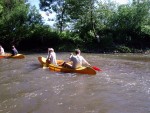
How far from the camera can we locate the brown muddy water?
11.1 meters

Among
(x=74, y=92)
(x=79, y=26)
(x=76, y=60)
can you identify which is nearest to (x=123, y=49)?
(x=79, y=26)

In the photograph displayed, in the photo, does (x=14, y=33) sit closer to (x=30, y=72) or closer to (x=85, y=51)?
(x=85, y=51)

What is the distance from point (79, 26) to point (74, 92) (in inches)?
1158

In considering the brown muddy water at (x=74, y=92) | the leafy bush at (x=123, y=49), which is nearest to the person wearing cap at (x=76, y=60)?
the brown muddy water at (x=74, y=92)

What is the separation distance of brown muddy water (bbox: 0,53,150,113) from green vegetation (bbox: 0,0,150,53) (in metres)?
21.2

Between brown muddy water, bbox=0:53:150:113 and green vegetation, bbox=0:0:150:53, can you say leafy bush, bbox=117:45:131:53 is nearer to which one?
green vegetation, bbox=0:0:150:53

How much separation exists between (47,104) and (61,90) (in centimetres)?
242

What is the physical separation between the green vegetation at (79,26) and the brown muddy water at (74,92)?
21.2 m

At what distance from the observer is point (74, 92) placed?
44.5 ft

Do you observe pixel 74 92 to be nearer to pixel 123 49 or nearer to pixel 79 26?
pixel 123 49

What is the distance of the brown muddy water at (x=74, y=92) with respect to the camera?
36.4 ft

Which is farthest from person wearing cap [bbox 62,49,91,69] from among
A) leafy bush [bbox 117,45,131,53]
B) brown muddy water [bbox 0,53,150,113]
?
leafy bush [bbox 117,45,131,53]

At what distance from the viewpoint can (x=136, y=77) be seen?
57.1 feet

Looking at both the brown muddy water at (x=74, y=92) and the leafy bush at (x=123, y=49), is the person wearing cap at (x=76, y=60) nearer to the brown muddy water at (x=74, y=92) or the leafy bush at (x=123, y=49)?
the brown muddy water at (x=74, y=92)
